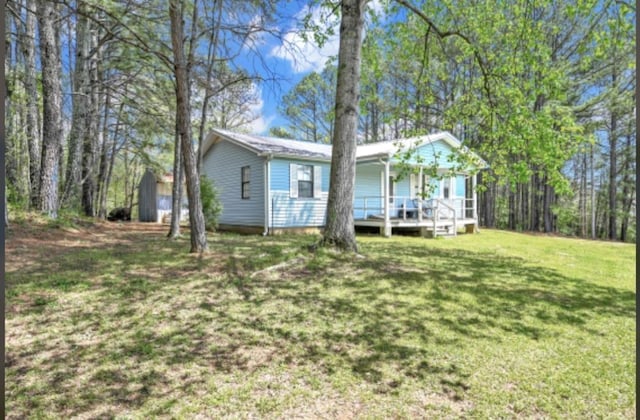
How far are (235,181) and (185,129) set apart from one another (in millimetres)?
7215

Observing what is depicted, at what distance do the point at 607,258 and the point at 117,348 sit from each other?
10.2 meters

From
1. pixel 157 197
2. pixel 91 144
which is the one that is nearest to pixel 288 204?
pixel 91 144

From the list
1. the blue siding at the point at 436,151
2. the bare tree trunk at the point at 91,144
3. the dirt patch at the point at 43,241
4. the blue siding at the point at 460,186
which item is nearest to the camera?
the dirt patch at the point at 43,241

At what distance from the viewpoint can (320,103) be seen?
25344 millimetres

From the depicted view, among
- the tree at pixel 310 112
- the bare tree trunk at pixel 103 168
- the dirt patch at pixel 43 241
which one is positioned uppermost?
the tree at pixel 310 112

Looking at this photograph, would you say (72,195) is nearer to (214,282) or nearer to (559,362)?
(214,282)

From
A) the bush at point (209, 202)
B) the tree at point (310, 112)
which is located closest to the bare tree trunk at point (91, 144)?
the bush at point (209, 202)

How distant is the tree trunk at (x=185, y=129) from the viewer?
22.1 ft

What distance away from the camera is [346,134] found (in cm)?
657

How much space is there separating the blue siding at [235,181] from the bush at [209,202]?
39.2 inches

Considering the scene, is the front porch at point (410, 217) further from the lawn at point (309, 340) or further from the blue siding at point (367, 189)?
the lawn at point (309, 340)

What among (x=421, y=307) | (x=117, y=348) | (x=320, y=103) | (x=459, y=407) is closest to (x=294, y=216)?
(x=421, y=307)

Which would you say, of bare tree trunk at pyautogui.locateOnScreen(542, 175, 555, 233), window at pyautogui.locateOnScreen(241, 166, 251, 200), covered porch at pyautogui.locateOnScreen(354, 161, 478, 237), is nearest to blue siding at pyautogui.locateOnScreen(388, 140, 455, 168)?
covered porch at pyautogui.locateOnScreen(354, 161, 478, 237)

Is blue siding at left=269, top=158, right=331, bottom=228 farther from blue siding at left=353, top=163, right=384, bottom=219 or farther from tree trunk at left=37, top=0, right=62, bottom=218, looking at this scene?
tree trunk at left=37, top=0, right=62, bottom=218
